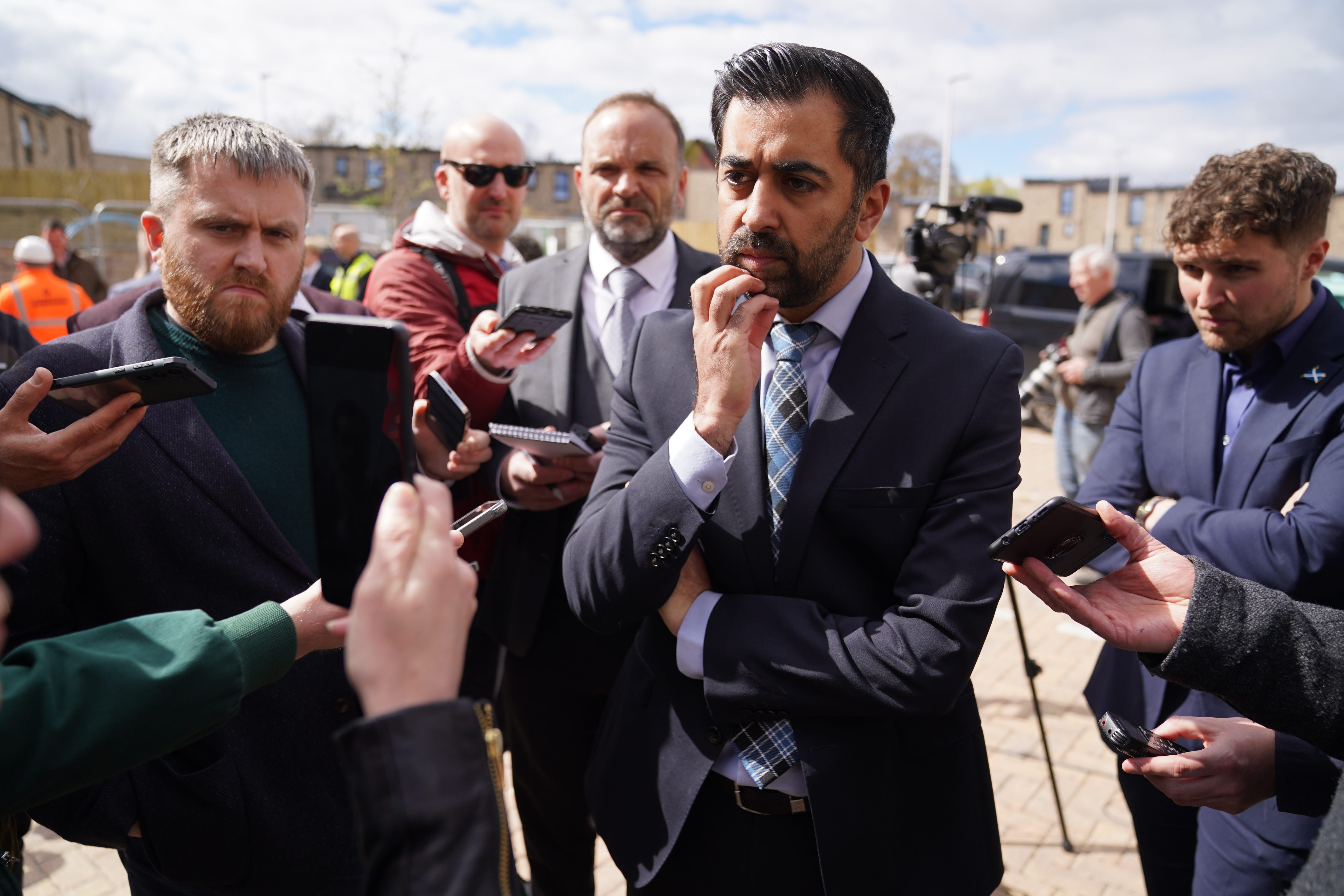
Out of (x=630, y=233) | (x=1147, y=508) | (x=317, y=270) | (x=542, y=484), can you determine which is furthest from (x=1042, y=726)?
(x=317, y=270)

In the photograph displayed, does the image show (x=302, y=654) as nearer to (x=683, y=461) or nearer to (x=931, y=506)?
(x=683, y=461)

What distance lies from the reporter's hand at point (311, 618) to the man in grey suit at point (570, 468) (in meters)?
1.06

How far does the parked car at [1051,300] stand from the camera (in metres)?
11.3

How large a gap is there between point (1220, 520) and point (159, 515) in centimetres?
258

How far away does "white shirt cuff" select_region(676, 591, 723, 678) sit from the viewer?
67.2 inches

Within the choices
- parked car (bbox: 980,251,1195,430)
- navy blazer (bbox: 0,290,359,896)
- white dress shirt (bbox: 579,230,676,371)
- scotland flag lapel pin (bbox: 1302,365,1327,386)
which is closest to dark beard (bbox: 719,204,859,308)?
white dress shirt (bbox: 579,230,676,371)

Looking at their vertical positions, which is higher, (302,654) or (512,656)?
(302,654)

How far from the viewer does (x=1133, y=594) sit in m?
1.62

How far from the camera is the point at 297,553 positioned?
2.03m

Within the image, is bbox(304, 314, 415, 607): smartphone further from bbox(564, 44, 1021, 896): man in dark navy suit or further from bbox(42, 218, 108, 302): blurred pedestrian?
bbox(42, 218, 108, 302): blurred pedestrian

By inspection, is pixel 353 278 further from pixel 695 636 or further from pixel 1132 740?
pixel 1132 740

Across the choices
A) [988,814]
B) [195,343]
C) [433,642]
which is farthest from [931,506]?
[195,343]

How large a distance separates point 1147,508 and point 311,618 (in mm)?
2233

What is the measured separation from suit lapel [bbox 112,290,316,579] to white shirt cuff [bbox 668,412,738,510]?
94cm
